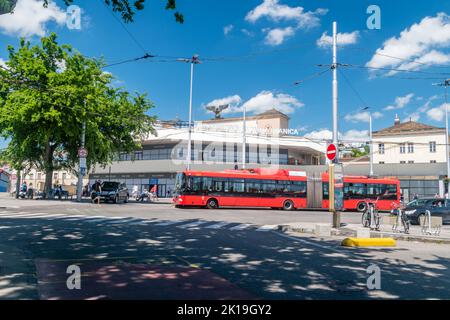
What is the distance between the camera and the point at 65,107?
1003 inches

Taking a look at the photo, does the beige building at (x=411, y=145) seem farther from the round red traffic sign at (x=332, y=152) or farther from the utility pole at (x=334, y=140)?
the round red traffic sign at (x=332, y=152)

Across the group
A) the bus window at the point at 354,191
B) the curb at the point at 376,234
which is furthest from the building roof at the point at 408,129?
the curb at the point at 376,234

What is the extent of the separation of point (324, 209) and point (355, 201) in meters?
2.86

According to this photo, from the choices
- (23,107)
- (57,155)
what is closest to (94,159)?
(57,155)

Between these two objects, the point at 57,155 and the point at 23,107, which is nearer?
the point at 23,107

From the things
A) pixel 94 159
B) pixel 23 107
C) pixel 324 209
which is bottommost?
pixel 324 209

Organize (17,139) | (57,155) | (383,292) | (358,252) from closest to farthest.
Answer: (383,292) → (358,252) → (17,139) → (57,155)

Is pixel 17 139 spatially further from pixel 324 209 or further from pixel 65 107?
pixel 324 209

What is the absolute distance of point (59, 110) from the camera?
2569 centimetres

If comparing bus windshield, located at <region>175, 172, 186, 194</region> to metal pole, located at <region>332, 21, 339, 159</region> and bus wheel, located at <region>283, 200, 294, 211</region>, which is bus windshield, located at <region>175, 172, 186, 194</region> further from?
metal pole, located at <region>332, 21, 339, 159</region>

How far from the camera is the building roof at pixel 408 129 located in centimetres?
6156

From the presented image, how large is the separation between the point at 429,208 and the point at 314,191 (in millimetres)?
11498

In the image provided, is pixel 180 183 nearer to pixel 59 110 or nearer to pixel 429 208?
pixel 59 110

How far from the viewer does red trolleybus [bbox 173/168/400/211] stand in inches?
1070
